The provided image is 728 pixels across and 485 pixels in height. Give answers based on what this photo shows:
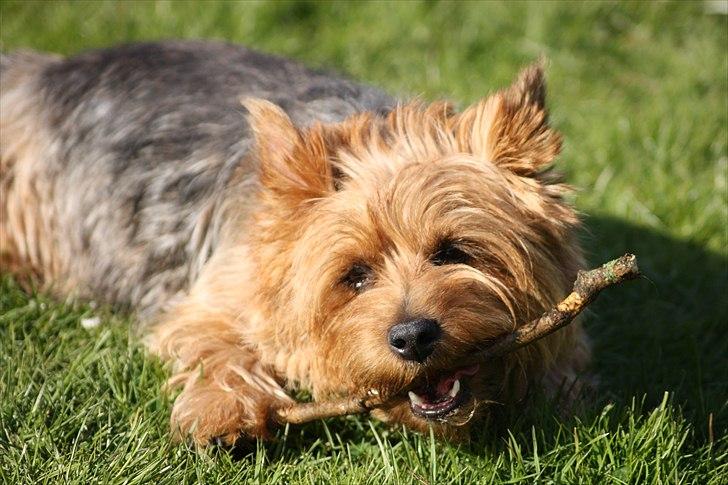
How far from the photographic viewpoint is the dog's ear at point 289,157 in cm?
372

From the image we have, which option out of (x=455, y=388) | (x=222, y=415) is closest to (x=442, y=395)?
(x=455, y=388)

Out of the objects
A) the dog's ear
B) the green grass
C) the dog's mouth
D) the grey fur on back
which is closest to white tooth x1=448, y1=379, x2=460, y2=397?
the dog's mouth

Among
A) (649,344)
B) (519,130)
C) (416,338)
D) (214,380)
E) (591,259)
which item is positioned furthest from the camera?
(591,259)

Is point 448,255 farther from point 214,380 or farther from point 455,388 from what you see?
point 214,380

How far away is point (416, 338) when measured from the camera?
3287 millimetres

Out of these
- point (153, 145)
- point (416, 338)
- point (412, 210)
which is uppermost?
point (412, 210)

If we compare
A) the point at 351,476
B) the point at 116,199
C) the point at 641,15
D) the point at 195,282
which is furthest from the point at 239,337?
the point at 641,15

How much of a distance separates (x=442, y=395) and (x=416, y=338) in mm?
376

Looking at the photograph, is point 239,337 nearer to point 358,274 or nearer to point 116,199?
point 358,274

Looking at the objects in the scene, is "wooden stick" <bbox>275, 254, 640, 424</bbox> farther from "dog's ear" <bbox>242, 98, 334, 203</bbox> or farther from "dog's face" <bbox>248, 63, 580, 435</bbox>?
"dog's ear" <bbox>242, 98, 334, 203</bbox>

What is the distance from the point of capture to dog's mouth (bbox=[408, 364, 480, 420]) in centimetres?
354

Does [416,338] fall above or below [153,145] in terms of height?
above

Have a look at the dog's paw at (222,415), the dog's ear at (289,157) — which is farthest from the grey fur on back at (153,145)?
the dog's paw at (222,415)

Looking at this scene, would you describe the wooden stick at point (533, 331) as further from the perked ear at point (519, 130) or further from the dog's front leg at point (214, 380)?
the perked ear at point (519, 130)
